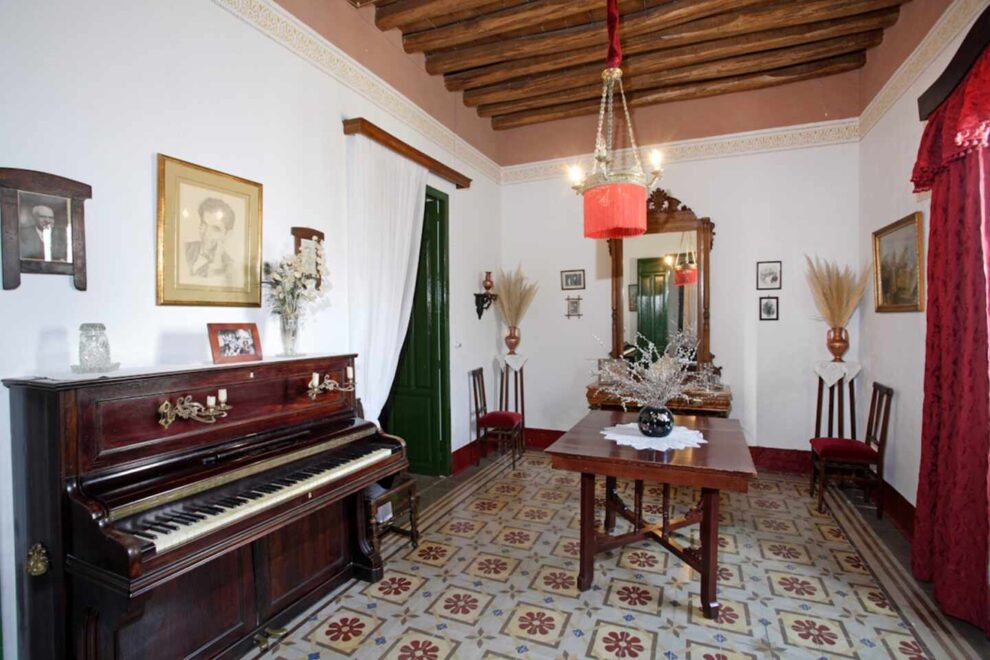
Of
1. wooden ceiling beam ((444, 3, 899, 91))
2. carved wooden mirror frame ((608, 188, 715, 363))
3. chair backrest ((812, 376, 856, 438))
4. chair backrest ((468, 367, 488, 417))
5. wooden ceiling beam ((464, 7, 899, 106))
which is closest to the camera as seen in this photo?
wooden ceiling beam ((444, 3, 899, 91))

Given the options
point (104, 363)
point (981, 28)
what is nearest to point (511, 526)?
point (104, 363)

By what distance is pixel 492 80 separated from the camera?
179 inches

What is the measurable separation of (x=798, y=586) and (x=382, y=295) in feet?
10.3

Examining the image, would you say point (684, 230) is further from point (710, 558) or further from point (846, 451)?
point (710, 558)

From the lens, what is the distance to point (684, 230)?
16.1 ft

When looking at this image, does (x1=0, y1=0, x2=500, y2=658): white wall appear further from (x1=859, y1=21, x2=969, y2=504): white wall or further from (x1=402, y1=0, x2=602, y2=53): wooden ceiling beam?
(x1=859, y1=21, x2=969, y2=504): white wall

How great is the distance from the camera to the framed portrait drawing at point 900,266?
328cm

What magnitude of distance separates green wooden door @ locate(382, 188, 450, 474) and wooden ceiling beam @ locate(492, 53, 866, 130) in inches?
63.5

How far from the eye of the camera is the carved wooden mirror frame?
15.9 ft

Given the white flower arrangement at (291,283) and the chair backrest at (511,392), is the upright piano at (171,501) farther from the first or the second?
the chair backrest at (511,392)

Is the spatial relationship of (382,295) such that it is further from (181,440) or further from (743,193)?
(743,193)

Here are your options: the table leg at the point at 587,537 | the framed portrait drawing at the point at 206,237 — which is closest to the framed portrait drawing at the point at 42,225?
the framed portrait drawing at the point at 206,237

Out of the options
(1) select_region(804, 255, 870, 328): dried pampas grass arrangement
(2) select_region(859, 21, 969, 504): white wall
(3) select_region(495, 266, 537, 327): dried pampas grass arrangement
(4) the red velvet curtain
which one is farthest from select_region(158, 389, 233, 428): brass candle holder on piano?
(1) select_region(804, 255, 870, 328): dried pampas grass arrangement

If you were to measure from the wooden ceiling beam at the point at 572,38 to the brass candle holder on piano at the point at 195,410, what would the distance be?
3451 millimetres
